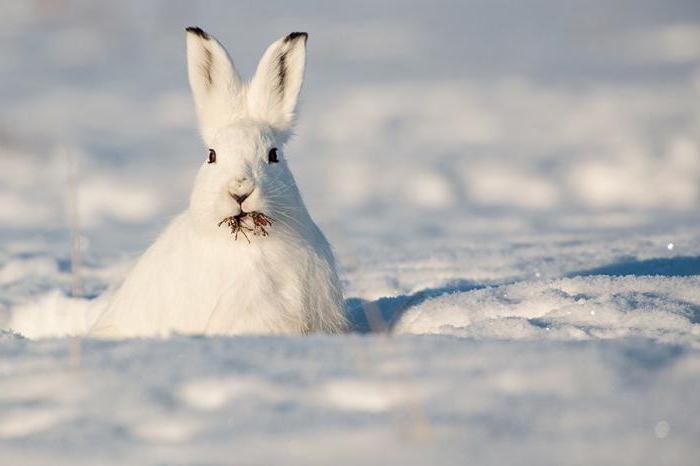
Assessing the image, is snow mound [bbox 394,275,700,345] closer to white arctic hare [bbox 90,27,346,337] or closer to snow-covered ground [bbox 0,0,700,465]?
snow-covered ground [bbox 0,0,700,465]

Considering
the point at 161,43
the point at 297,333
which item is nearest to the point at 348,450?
the point at 297,333

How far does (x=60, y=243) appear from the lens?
26.4ft

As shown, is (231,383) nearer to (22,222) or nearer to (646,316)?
(646,316)

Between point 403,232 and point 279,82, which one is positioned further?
point 403,232

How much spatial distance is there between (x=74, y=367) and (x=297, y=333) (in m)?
1.33

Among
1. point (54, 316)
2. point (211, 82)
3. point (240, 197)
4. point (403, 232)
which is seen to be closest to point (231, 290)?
point (240, 197)

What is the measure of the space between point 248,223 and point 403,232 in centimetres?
497

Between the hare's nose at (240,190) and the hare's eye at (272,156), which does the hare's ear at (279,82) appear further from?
the hare's nose at (240,190)

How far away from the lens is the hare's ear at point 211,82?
4.54m

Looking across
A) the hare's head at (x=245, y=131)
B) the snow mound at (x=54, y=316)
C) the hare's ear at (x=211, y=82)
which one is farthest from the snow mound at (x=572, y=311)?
the snow mound at (x=54, y=316)

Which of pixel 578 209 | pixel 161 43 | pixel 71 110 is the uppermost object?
pixel 161 43

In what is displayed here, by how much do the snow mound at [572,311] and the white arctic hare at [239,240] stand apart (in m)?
0.50

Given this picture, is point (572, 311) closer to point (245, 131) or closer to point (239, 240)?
point (239, 240)

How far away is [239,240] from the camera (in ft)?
14.0
